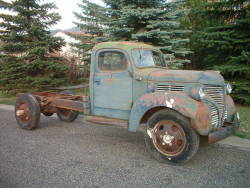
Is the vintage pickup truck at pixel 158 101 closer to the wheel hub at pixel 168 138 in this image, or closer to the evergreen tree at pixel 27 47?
the wheel hub at pixel 168 138

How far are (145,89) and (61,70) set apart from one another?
881 centimetres

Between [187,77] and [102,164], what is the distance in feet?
6.68

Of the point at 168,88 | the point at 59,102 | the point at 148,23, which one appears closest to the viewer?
the point at 168,88

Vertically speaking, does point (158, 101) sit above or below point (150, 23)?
below

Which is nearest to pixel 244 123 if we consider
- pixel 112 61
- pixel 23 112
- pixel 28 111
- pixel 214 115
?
pixel 214 115

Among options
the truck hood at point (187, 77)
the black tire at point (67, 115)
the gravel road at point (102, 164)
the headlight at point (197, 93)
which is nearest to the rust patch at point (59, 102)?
the black tire at point (67, 115)

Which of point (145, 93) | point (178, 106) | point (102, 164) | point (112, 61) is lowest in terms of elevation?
point (102, 164)

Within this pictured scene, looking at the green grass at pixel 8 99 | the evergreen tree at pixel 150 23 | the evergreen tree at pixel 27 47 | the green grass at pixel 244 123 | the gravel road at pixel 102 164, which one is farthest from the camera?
the evergreen tree at pixel 27 47

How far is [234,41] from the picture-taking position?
8820 millimetres

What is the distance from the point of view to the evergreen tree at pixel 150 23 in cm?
967

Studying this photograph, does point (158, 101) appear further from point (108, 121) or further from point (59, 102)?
point (59, 102)

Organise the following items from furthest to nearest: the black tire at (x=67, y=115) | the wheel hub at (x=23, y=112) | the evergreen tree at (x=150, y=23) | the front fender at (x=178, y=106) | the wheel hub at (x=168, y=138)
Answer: the evergreen tree at (x=150, y=23), the black tire at (x=67, y=115), the wheel hub at (x=23, y=112), the wheel hub at (x=168, y=138), the front fender at (x=178, y=106)

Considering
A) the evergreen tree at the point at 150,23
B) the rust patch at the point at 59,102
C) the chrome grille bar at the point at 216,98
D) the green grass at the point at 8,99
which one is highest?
the evergreen tree at the point at 150,23

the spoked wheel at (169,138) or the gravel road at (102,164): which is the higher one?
the spoked wheel at (169,138)
